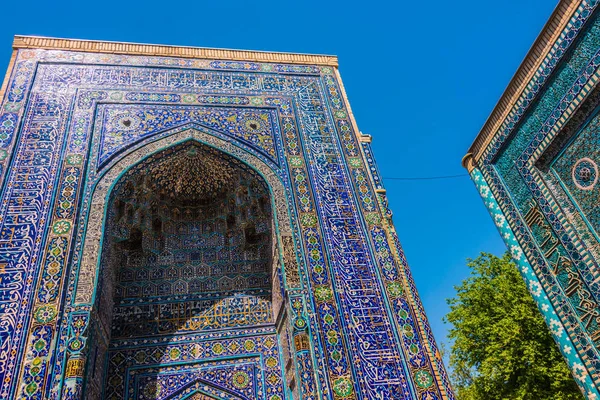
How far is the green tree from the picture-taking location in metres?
8.73

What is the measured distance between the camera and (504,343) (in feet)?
30.3

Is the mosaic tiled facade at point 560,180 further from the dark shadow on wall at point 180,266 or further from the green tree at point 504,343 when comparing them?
the green tree at point 504,343

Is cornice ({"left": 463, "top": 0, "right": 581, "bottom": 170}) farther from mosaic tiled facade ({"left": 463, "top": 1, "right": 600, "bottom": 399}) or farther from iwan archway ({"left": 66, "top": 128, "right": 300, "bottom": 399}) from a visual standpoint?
iwan archway ({"left": 66, "top": 128, "right": 300, "bottom": 399})

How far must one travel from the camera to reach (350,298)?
5438 millimetres

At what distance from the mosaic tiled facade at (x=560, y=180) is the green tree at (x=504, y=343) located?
5.72 meters

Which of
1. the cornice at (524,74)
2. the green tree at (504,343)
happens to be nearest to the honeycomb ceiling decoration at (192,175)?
the cornice at (524,74)

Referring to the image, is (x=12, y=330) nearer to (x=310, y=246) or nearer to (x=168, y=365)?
(x=168, y=365)

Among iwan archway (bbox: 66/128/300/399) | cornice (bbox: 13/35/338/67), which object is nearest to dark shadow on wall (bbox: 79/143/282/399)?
iwan archway (bbox: 66/128/300/399)

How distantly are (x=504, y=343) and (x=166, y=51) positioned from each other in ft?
27.8

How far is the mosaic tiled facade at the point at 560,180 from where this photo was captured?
3625 mm

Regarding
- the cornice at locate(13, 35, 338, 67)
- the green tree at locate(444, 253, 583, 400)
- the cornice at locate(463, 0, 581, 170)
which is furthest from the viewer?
the green tree at locate(444, 253, 583, 400)

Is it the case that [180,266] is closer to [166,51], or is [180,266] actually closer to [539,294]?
[166,51]

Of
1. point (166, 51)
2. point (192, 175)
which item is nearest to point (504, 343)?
point (192, 175)

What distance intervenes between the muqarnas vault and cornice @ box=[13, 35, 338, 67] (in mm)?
31
